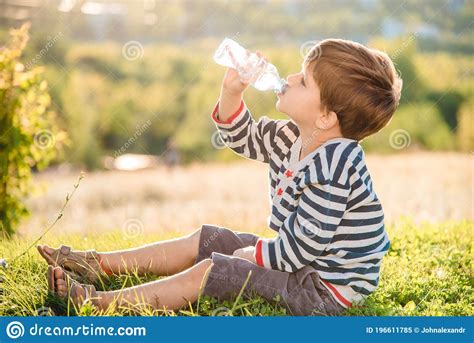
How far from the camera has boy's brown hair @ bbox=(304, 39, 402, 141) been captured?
2582 mm

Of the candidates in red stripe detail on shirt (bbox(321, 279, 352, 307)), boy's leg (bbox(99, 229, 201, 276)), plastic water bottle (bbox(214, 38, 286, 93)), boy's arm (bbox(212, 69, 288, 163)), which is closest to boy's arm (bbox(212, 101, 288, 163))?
boy's arm (bbox(212, 69, 288, 163))

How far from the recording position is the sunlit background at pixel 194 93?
1196 centimetres

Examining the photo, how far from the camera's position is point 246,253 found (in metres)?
2.69

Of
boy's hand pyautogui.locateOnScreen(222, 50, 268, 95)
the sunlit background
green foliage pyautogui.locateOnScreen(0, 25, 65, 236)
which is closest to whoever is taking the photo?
boy's hand pyautogui.locateOnScreen(222, 50, 268, 95)

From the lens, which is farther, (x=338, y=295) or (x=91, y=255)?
(x=91, y=255)

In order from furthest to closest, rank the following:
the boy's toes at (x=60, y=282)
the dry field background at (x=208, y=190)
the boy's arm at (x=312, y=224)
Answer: the dry field background at (x=208, y=190)
the boy's toes at (x=60, y=282)
the boy's arm at (x=312, y=224)

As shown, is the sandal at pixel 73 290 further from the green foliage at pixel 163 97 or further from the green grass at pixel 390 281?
the green foliage at pixel 163 97

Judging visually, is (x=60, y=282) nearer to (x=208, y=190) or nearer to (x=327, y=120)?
(x=327, y=120)

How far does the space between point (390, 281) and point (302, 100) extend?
39.1 inches

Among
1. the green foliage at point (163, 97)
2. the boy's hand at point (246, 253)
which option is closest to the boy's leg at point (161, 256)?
the boy's hand at point (246, 253)

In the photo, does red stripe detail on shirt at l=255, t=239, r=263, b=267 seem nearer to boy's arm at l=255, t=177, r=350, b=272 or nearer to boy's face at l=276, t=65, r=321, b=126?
boy's arm at l=255, t=177, r=350, b=272

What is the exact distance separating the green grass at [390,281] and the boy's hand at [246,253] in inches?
6.4

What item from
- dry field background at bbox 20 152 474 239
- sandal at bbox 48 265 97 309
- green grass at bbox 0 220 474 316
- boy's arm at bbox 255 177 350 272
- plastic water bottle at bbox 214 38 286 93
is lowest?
dry field background at bbox 20 152 474 239

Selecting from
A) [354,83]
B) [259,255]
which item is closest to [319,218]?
[259,255]
